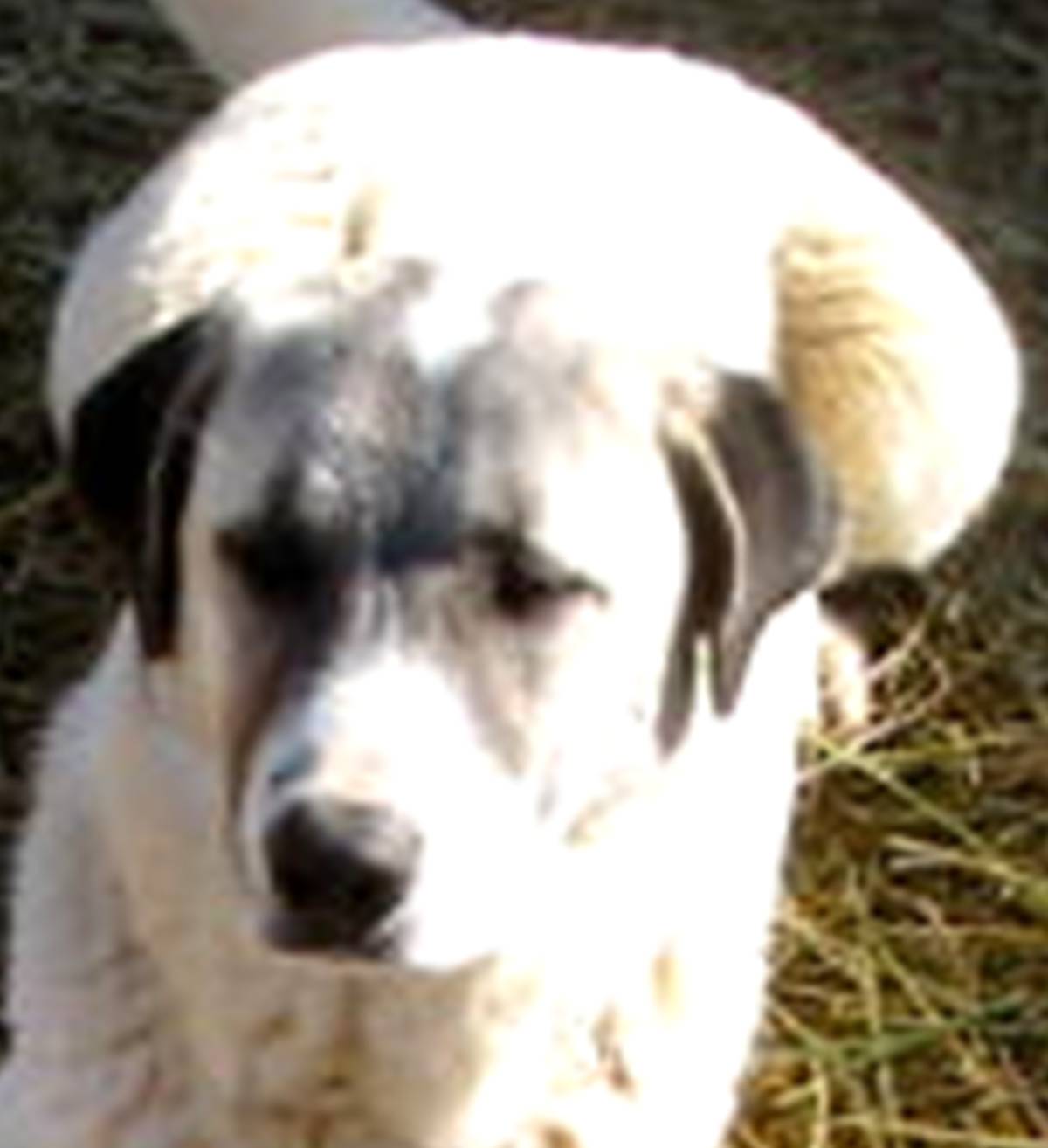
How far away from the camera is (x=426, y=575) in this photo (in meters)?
3.51

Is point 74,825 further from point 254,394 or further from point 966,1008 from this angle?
point 966,1008

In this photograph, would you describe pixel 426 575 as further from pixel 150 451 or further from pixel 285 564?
pixel 150 451

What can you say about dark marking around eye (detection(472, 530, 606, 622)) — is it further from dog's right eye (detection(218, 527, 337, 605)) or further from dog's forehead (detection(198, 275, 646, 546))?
dog's right eye (detection(218, 527, 337, 605))

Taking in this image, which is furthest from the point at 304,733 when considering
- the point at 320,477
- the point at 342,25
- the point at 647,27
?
the point at 647,27

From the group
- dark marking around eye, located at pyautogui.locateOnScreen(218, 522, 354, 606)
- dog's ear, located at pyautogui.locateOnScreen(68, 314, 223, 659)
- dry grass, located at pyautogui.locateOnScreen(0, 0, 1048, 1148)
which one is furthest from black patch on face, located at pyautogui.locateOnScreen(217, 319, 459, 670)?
dry grass, located at pyautogui.locateOnScreen(0, 0, 1048, 1148)

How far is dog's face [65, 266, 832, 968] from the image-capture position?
3.41m

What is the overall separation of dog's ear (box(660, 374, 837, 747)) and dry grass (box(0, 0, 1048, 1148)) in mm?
951

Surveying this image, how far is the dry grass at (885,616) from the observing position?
4699mm

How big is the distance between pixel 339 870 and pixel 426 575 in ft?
0.96

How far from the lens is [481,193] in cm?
418

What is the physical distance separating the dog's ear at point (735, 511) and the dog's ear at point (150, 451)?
16.7 inches

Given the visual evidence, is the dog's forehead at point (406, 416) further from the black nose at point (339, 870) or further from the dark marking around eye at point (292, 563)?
the black nose at point (339, 870)

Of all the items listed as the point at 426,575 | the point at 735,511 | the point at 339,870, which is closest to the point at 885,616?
the point at 735,511

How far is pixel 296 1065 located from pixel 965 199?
2468 mm
